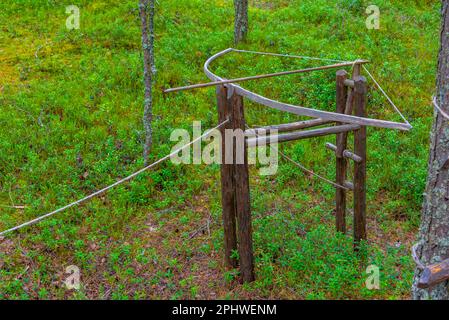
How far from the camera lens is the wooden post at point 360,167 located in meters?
6.63

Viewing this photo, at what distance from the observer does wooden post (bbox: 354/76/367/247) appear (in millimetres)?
6633

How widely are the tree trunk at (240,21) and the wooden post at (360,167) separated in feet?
21.8

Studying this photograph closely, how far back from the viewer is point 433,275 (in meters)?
4.20

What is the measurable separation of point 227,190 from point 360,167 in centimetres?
192

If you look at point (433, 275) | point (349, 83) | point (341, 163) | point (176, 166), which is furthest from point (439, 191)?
point (176, 166)

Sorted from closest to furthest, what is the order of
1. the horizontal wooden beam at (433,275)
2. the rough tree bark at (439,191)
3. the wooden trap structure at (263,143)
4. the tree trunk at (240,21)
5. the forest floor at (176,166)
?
the horizontal wooden beam at (433,275) → the rough tree bark at (439,191) → the wooden trap structure at (263,143) → the forest floor at (176,166) → the tree trunk at (240,21)
